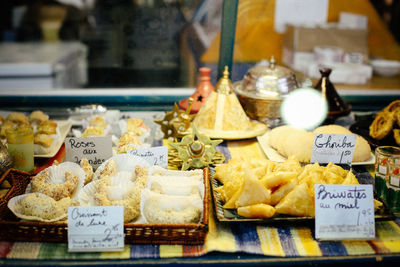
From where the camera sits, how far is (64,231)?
4.34ft

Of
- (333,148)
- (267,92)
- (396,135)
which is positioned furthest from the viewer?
(267,92)

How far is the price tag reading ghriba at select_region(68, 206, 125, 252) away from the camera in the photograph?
4.24 ft

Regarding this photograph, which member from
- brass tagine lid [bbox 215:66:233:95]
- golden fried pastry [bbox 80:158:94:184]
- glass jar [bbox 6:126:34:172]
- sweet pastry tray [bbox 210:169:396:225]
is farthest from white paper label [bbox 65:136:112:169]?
brass tagine lid [bbox 215:66:233:95]

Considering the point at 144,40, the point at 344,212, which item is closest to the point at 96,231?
the point at 344,212

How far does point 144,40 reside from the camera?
3.37 meters

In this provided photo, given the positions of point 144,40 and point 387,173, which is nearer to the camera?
point 387,173

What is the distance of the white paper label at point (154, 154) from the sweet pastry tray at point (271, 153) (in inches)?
23.2

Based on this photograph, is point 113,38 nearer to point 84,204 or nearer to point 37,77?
point 37,77

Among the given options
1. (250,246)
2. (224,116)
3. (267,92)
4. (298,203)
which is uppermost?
(267,92)

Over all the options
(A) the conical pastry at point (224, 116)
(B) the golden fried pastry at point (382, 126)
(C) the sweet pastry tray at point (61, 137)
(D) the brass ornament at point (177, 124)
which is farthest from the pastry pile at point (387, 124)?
(C) the sweet pastry tray at point (61, 137)

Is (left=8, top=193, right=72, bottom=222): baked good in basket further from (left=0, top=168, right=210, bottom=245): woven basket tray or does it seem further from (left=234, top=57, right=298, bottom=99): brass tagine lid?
(left=234, top=57, right=298, bottom=99): brass tagine lid

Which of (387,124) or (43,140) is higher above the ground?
(387,124)

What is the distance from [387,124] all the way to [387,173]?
646mm

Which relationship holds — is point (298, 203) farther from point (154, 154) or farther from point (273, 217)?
point (154, 154)
